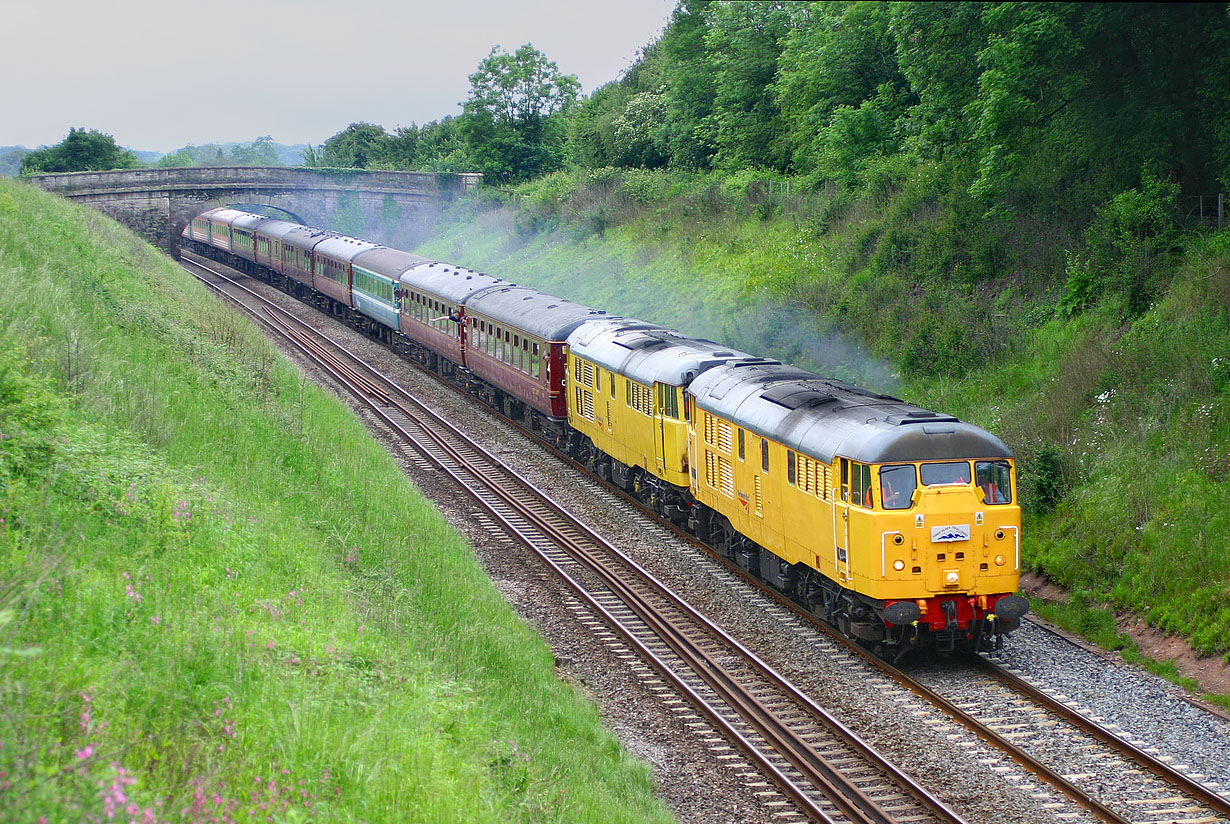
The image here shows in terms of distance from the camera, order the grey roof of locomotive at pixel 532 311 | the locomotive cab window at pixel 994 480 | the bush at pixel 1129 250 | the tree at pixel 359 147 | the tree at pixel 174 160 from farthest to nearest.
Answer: the tree at pixel 174 160 → the tree at pixel 359 147 → the grey roof of locomotive at pixel 532 311 → the bush at pixel 1129 250 → the locomotive cab window at pixel 994 480

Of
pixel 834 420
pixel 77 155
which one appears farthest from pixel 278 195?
pixel 834 420

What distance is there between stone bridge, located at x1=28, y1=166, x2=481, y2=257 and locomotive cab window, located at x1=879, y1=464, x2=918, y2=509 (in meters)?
53.9

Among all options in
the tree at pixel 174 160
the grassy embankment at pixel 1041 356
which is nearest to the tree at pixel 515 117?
the grassy embankment at pixel 1041 356

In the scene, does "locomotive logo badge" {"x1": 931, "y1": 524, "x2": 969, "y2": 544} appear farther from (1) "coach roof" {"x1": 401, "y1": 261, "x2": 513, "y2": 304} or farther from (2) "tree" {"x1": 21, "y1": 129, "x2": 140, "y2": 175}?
(2) "tree" {"x1": 21, "y1": 129, "x2": 140, "y2": 175}

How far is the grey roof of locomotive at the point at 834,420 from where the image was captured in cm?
1423

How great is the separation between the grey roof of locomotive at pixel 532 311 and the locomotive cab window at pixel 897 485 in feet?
45.3

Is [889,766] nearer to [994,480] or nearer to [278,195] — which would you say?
[994,480]

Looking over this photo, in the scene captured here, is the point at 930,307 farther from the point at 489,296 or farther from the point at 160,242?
the point at 160,242

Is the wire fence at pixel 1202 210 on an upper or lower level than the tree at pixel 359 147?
lower

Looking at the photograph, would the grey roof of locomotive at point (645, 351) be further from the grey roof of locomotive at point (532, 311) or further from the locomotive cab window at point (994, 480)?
the locomotive cab window at point (994, 480)

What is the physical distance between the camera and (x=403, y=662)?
10.5 meters

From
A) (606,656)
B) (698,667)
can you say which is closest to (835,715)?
(698,667)

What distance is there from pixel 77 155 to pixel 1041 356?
86126mm

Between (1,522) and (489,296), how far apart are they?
2438cm
